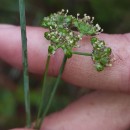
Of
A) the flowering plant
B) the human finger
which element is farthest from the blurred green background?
the flowering plant

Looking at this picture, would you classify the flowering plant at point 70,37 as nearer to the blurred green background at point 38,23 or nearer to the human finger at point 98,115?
the human finger at point 98,115

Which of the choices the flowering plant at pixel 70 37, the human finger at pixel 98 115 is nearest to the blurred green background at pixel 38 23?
the human finger at pixel 98 115

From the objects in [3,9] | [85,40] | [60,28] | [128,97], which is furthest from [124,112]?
[3,9]

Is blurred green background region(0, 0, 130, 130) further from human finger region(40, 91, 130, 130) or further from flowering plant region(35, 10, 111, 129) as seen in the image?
flowering plant region(35, 10, 111, 129)

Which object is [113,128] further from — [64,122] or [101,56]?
[101,56]

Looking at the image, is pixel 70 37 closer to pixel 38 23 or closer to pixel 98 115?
pixel 98 115

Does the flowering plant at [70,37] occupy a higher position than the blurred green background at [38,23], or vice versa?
the flowering plant at [70,37]

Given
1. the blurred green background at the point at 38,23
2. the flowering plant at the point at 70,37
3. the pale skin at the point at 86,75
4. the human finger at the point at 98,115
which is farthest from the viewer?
the blurred green background at the point at 38,23
